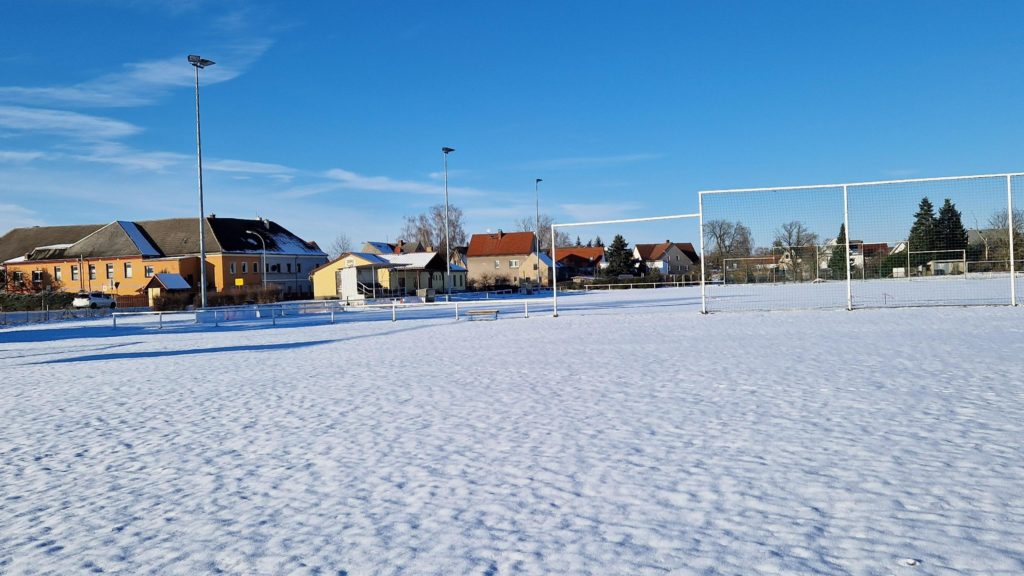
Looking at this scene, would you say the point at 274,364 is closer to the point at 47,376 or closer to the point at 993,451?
the point at 47,376

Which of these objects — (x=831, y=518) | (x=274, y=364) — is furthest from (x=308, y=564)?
(x=274, y=364)

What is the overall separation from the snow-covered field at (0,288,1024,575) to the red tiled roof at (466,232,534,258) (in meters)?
86.4

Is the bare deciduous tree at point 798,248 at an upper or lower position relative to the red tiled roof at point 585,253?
lower

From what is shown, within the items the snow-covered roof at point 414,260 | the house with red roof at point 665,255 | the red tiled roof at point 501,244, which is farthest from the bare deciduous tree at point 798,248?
the house with red roof at point 665,255

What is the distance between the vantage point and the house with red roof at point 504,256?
98.2m

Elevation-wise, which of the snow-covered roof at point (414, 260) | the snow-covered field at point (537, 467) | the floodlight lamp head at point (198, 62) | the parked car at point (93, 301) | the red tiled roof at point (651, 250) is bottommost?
the snow-covered field at point (537, 467)

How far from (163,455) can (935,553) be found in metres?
6.46

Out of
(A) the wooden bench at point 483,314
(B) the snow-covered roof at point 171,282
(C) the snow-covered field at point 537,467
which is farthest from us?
(B) the snow-covered roof at point 171,282

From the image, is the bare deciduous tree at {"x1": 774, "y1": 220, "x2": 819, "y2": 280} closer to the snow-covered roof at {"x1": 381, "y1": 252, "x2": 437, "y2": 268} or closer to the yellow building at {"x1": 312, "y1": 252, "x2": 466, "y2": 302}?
the yellow building at {"x1": 312, "y1": 252, "x2": 466, "y2": 302}

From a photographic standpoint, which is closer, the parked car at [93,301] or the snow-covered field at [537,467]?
the snow-covered field at [537,467]

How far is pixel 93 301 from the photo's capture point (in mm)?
49969

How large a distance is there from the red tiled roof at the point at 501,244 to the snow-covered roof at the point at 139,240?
44.8m

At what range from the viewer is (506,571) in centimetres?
393

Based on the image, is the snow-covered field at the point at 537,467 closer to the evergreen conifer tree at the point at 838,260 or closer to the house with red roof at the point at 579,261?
the evergreen conifer tree at the point at 838,260
